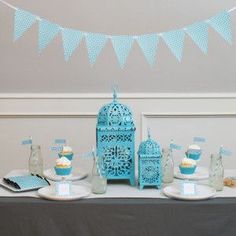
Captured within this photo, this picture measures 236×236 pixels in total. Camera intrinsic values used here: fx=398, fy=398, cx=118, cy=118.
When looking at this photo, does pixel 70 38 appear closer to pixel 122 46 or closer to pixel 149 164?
pixel 122 46

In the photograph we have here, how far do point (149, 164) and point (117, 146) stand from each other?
0.15m

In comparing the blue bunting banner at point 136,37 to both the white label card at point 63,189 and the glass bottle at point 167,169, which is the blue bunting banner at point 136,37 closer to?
the glass bottle at point 167,169

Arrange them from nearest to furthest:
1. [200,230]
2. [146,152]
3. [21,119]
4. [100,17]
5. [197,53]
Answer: [200,230]
[146,152]
[100,17]
[197,53]
[21,119]

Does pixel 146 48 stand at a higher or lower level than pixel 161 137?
higher

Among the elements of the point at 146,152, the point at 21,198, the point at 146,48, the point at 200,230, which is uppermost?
the point at 146,48

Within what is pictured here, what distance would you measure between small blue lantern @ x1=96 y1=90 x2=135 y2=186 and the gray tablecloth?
21 cm

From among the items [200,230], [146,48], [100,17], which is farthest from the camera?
[100,17]

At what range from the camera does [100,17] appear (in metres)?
2.23

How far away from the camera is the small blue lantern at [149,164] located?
1.55m

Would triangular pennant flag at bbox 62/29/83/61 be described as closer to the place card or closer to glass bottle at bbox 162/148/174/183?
glass bottle at bbox 162/148/174/183

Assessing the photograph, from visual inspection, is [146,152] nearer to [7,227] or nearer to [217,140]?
[7,227]

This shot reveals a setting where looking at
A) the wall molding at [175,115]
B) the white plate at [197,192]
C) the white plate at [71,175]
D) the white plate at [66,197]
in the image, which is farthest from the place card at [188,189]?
the wall molding at [175,115]

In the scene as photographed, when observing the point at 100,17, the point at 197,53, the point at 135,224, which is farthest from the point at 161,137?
the point at 135,224

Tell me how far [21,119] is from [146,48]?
3.84ft
